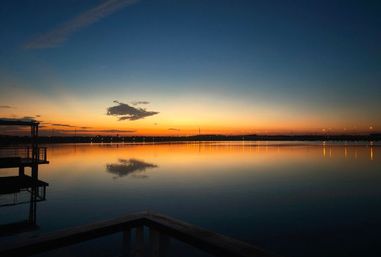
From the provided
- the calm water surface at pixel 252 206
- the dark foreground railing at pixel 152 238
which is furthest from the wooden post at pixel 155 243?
the calm water surface at pixel 252 206

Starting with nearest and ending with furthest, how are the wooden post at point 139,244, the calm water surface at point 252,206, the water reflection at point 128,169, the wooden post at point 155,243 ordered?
the wooden post at point 155,243, the wooden post at point 139,244, the calm water surface at point 252,206, the water reflection at point 128,169

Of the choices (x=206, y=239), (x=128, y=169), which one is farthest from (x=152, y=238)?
(x=128, y=169)

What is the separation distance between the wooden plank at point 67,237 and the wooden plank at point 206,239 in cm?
32

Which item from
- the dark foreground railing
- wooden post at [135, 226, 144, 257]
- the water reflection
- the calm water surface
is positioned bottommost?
the calm water surface

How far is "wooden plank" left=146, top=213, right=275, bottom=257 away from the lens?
10.6 feet

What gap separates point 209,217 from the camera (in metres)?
17.2

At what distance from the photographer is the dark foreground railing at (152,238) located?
3316 millimetres

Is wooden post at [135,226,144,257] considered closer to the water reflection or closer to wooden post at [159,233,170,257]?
wooden post at [159,233,170,257]

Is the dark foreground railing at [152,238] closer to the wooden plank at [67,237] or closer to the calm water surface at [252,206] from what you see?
the wooden plank at [67,237]

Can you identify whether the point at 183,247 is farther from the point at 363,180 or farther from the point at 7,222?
the point at 363,180

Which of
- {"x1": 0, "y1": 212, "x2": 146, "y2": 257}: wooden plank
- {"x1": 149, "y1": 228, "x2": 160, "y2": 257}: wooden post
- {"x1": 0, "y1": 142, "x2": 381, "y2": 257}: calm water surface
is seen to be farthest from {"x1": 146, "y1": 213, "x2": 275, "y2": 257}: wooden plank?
{"x1": 0, "y1": 142, "x2": 381, "y2": 257}: calm water surface

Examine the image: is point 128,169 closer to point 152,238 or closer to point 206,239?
point 152,238

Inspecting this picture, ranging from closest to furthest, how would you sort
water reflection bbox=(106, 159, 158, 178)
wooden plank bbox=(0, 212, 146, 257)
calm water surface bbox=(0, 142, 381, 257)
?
1. wooden plank bbox=(0, 212, 146, 257)
2. calm water surface bbox=(0, 142, 381, 257)
3. water reflection bbox=(106, 159, 158, 178)

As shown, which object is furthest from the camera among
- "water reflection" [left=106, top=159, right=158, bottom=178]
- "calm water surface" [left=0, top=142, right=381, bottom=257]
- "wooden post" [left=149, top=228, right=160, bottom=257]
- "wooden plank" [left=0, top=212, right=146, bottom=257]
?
"water reflection" [left=106, top=159, right=158, bottom=178]
